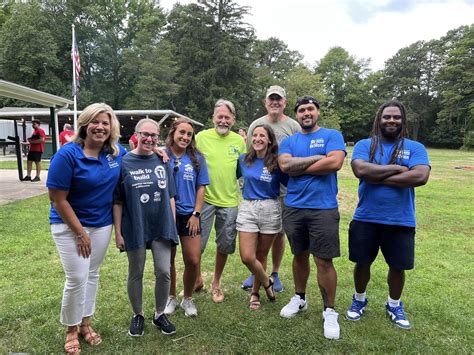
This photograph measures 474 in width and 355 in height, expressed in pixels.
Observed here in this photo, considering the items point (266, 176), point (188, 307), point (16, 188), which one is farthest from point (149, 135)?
point (16, 188)

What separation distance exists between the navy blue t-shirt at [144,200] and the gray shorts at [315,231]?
1.08m

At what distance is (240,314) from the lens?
3500mm

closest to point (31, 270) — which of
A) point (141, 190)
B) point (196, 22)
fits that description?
point (141, 190)

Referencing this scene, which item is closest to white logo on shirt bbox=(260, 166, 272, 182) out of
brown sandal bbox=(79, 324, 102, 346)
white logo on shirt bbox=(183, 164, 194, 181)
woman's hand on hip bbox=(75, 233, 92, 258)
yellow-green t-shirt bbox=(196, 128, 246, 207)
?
yellow-green t-shirt bbox=(196, 128, 246, 207)

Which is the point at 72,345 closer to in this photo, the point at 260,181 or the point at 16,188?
the point at 260,181

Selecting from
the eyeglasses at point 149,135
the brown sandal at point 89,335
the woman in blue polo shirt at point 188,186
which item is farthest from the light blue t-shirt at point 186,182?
the brown sandal at point 89,335

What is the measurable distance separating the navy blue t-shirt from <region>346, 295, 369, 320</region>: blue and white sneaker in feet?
5.97

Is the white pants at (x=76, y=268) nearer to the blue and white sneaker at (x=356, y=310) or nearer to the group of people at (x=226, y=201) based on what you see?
the group of people at (x=226, y=201)

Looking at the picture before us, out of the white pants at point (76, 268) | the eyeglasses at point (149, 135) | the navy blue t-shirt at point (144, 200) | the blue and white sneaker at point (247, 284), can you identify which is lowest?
the blue and white sneaker at point (247, 284)

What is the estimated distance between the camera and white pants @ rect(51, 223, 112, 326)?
2.59m

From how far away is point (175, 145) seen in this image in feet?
11.0

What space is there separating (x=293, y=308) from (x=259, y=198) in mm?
1089

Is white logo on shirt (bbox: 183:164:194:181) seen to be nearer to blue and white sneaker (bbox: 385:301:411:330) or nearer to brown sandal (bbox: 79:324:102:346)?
A: brown sandal (bbox: 79:324:102:346)

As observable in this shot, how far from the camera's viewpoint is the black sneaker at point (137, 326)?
3.03m
